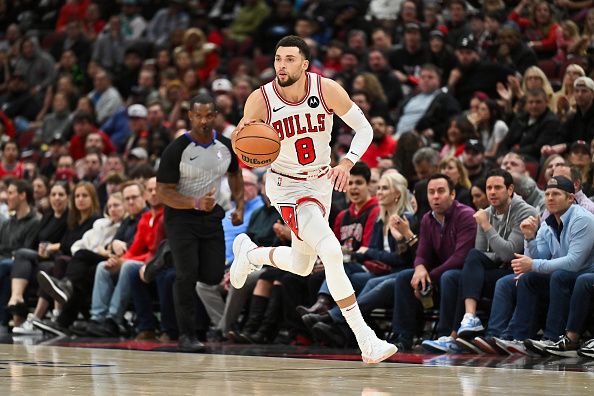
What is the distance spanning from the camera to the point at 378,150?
40.4 ft

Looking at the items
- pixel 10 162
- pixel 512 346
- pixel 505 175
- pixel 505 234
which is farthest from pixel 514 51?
pixel 10 162

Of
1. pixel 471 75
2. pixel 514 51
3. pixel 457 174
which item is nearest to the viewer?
pixel 457 174

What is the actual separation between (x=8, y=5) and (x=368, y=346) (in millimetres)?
17636

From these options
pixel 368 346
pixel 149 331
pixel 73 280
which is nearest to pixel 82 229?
pixel 73 280

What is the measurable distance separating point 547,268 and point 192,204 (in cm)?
295

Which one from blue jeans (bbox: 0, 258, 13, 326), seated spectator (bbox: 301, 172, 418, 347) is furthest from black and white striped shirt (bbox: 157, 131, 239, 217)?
blue jeans (bbox: 0, 258, 13, 326)

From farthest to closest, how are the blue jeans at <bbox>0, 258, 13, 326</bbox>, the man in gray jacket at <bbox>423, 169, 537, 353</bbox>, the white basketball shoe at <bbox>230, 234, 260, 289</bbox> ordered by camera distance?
1. the blue jeans at <bbox>0, 258, 13, 326</bbox>
2. the man in gray jacket at <bbox>423, 169, 537, 353</bbox>
3. the white basketball shoe at <bbox>230, 234, 260, 289</bbox>

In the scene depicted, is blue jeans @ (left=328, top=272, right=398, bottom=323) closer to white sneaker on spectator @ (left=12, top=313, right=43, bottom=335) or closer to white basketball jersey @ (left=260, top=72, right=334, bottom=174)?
white basketball jersey @ (left=260, top=72, right=334, bottom=174)

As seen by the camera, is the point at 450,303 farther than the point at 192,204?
No

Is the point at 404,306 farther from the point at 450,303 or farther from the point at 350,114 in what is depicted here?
the point at 350,114

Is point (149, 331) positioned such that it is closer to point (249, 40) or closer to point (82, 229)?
point (82, 229)

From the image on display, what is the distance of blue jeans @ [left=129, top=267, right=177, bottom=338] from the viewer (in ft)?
35.1

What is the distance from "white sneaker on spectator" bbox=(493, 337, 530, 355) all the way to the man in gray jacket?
34 centimetres

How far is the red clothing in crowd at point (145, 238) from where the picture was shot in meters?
11.2
